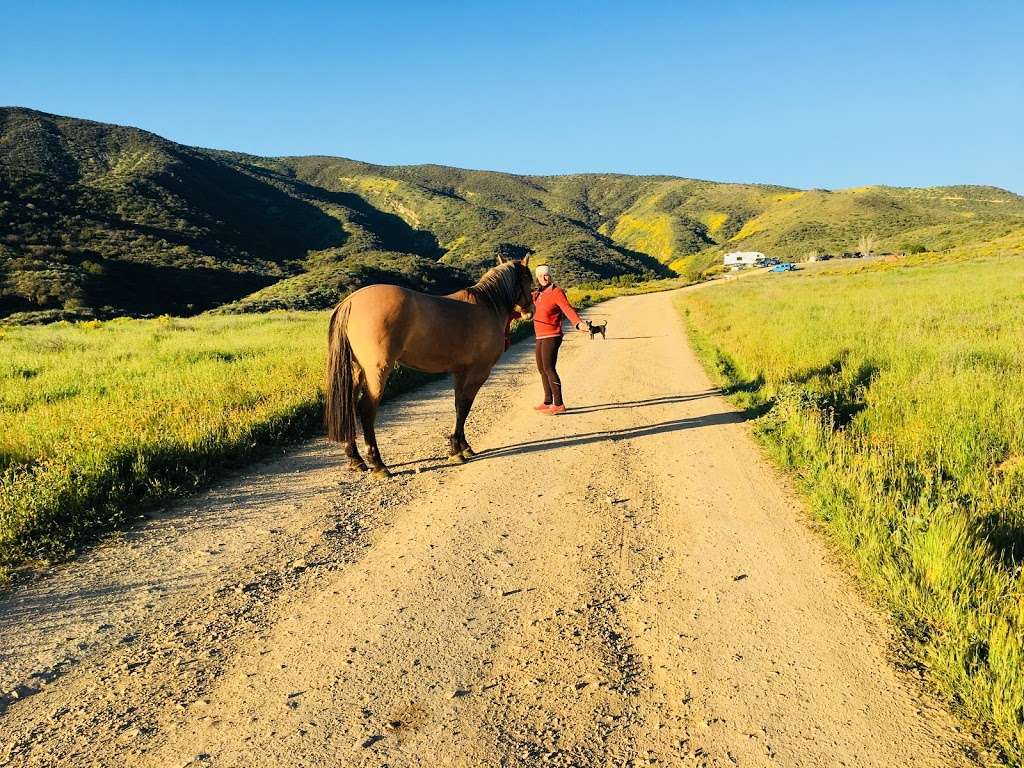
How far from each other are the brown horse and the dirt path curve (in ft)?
2.39

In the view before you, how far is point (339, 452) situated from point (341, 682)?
4188 mm

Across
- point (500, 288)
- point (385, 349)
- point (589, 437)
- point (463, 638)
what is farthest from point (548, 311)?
point (463, 638)

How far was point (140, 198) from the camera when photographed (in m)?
62.1

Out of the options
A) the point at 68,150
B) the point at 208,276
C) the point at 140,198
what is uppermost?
the point at 68,150

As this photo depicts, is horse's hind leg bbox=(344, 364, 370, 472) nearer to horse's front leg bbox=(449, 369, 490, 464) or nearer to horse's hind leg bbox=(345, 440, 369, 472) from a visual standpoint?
horse's hind leg bbox=(345, 440, 369, 472)

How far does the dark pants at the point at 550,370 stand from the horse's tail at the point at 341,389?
3.45 m

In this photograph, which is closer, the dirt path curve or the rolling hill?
the dirt path curve

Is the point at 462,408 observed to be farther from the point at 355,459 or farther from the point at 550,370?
the point at 550,370

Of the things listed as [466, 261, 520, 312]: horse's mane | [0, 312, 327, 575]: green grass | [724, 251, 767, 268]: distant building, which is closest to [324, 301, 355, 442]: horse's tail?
[0, 312, 327, 575]: green grass

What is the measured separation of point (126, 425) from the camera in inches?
252

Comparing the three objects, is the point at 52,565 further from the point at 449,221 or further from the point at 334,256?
the point at 449,221

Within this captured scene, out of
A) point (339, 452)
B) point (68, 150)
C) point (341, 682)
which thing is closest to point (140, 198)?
point (68, 150)

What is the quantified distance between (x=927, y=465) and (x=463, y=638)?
180 inches

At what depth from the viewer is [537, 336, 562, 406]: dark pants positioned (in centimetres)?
860
